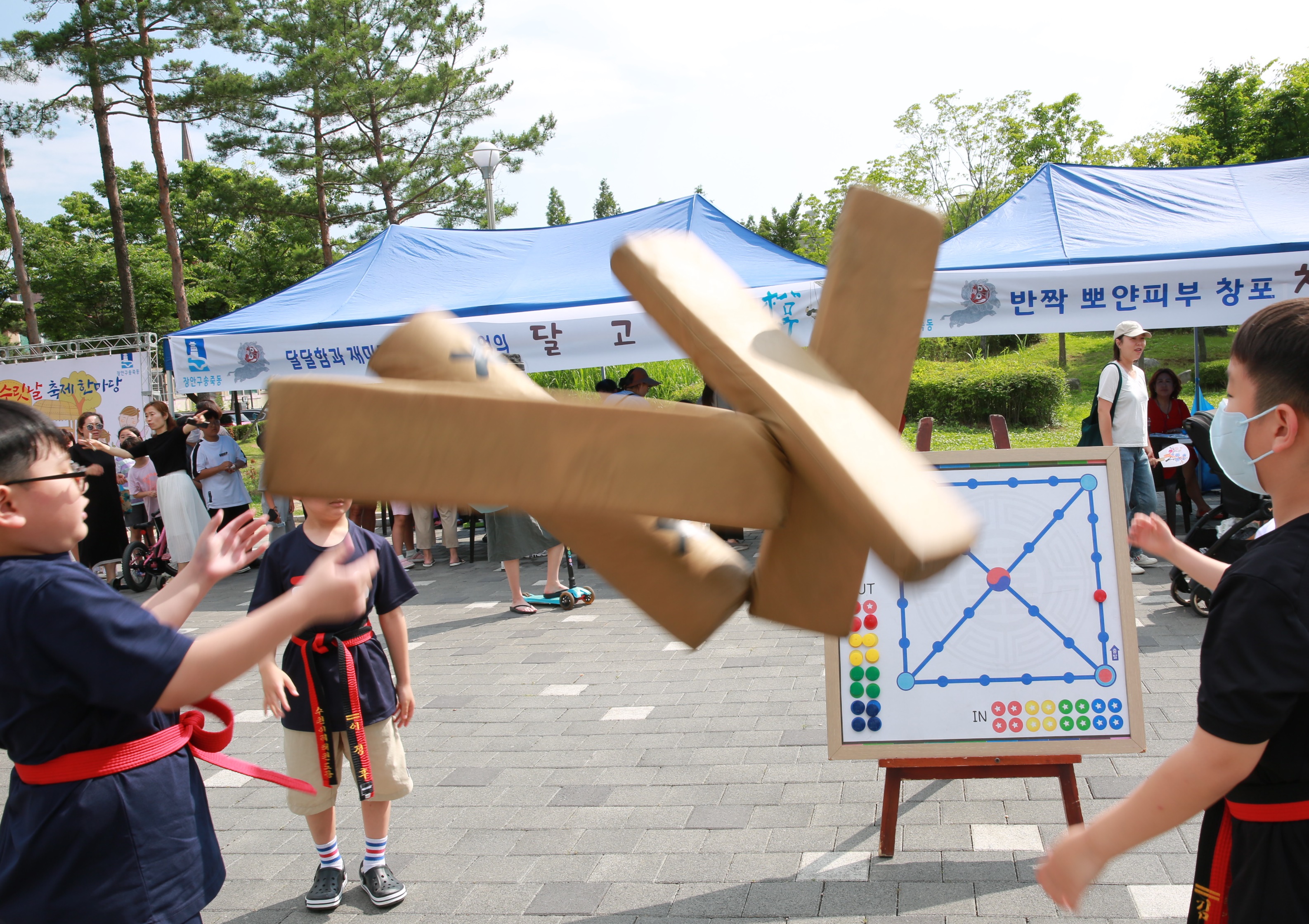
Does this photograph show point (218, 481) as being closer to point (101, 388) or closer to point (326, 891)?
point (101, 388)

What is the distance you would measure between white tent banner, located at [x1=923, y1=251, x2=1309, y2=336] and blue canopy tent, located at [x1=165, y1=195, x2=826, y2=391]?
4.15 feet

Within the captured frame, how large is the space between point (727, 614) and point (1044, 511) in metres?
2.88

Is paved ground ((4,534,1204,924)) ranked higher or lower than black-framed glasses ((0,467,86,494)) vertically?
lower

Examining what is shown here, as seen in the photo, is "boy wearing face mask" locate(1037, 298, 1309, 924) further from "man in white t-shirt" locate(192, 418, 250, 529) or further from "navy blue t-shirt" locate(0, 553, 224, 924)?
"man in white t-shirt" locate(192, 418, 250, 529)

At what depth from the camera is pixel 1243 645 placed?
4.82 ft

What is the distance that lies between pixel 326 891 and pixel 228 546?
1713mm

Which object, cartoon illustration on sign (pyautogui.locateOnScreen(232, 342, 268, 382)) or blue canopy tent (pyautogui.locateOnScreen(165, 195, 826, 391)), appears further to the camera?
cartoon illustration on sign (pyautogui.locateOnScreen(232, 342, 268, 382))

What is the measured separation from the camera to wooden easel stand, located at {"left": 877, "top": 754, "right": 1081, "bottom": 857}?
3.18 metres

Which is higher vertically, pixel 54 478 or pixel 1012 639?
pixel 54 478

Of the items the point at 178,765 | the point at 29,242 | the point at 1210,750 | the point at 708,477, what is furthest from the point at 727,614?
the point at 29,242

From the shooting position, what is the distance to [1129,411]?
6.91 meters

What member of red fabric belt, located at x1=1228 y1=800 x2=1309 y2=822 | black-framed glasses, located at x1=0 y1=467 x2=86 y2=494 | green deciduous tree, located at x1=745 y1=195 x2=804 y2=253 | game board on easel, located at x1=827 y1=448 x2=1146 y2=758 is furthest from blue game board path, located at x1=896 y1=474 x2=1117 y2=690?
green deciduous tree, located at x1=745 y1=195 x2=804 y2=253

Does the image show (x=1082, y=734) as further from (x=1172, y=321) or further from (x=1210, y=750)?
(x=1172, y=321)

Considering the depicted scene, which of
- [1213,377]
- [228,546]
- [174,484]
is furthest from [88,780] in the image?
[1213,377]
